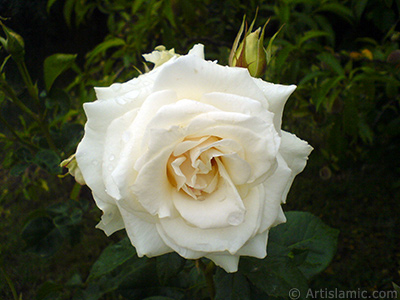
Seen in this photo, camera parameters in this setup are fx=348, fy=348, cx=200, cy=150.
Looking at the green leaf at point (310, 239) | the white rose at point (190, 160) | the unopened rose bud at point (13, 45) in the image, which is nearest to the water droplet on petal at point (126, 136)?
the white rose at point (190, 160)

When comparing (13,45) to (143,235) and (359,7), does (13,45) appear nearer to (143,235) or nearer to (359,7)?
(143,235)

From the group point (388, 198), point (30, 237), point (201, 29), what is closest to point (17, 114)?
point (30, 237)

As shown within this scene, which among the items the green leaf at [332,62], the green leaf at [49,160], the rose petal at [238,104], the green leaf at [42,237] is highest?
the rose petal at [238,104]

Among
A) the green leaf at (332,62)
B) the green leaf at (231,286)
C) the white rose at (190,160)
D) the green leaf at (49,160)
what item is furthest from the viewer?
the green leaf at (332,62)

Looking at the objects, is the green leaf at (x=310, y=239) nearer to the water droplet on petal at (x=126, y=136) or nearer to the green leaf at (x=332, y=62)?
the green leaf at (x=332, y=62)

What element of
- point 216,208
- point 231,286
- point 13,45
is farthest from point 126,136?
point 13,45

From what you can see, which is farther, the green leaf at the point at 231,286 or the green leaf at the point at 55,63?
the green leaf at the point at 55,63

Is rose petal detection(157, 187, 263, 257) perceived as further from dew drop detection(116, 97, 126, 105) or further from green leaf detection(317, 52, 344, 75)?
green leaf detection(317, 52, 344, 75)
